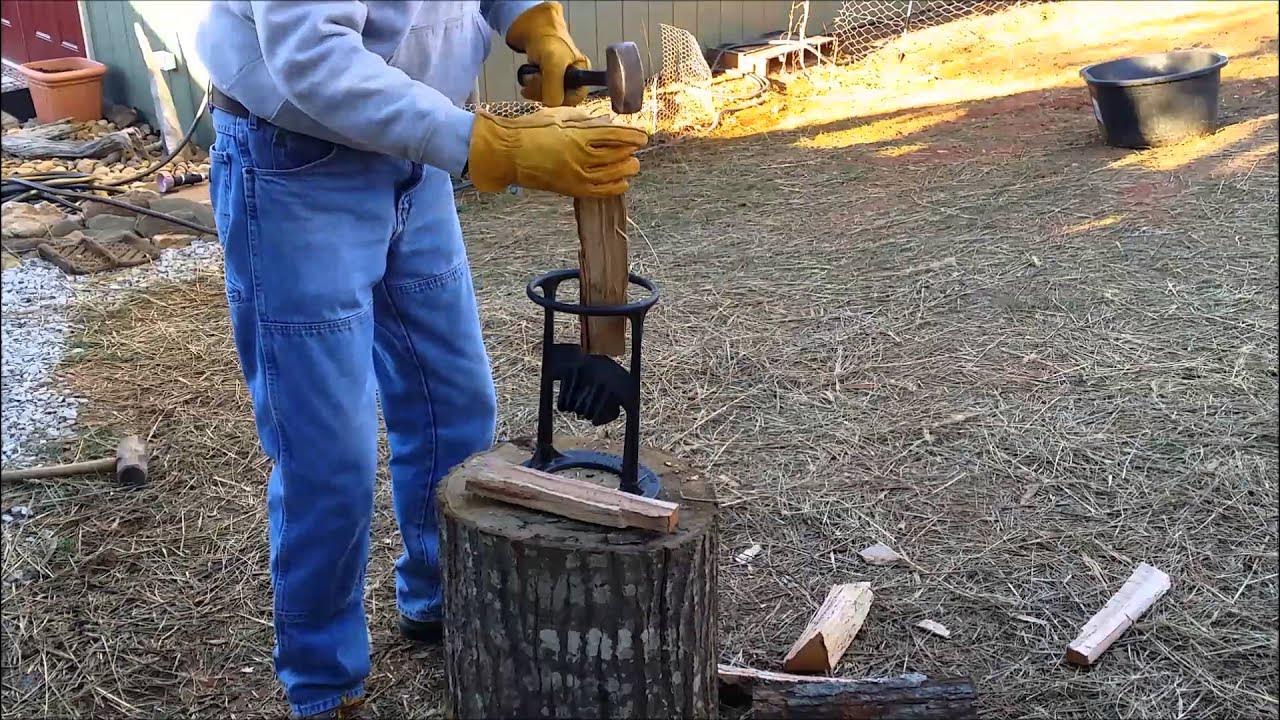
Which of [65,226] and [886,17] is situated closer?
[65,226]

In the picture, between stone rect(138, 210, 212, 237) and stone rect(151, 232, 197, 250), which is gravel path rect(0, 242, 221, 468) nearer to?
stone rect(151, 232, 197, 250)

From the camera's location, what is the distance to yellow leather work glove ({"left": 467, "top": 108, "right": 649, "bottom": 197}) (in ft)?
6.07

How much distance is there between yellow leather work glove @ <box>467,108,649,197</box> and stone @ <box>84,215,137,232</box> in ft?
15.2

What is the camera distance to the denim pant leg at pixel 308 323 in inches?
80.6

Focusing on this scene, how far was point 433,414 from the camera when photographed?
2.48 metres

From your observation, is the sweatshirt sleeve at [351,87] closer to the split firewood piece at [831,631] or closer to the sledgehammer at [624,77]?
A: the sledgehammer at [624,77]

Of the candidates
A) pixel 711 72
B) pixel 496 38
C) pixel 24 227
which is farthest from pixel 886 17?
pixel 24 227

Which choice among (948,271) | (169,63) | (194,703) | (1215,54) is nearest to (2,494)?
(194,703)

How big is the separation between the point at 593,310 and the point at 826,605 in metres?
1.17

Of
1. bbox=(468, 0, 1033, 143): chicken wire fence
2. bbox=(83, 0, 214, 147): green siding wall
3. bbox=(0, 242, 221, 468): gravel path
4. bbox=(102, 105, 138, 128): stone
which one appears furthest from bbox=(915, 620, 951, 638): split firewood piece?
bbox=(102, 105, 138, 128): stone

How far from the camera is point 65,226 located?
5867 millimetres

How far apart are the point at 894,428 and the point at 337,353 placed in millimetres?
2048

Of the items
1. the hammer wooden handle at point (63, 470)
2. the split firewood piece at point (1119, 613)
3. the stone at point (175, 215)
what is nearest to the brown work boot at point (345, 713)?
the hammer wooden handle at point (63, 470)

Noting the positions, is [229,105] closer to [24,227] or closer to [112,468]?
[112,468]
